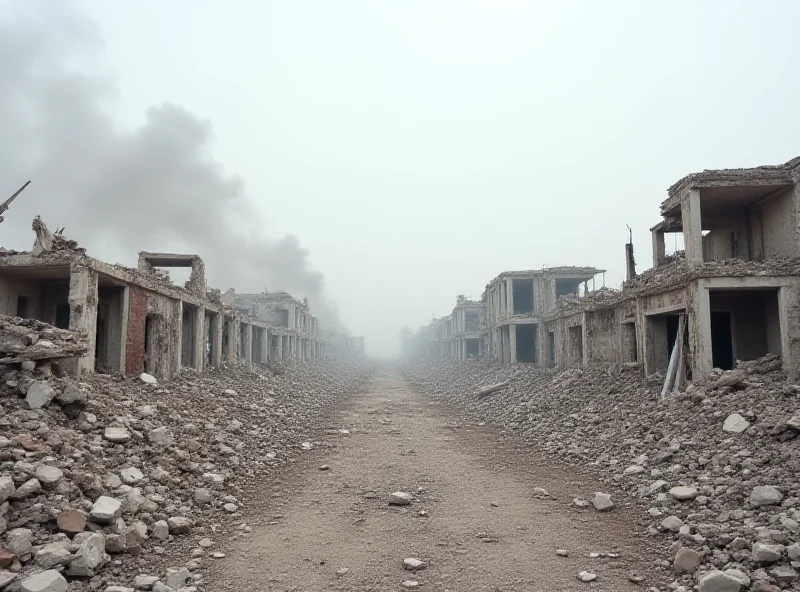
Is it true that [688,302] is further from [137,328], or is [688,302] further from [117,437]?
[137,328]

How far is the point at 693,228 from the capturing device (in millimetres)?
13188

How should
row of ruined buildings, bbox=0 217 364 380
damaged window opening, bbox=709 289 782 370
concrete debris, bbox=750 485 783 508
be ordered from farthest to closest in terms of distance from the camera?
damaged window opening, bbox=709 289 782 370, row of ruined buildings, bbox=0 217 364 380, concrete debris, bbox=750 485 783 508

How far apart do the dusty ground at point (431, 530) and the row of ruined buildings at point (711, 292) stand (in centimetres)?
648

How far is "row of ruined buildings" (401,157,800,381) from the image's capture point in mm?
12336

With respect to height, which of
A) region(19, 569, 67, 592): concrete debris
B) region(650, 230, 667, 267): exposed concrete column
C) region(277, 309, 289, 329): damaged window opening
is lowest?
region(19, 569, 67, 592): concrete debris

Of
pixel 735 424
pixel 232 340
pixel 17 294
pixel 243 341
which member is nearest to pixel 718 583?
pixel 735 424

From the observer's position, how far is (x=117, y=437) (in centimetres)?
760

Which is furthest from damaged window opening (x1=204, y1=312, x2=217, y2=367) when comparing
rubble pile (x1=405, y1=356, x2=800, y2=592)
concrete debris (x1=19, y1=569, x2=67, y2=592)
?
concrete debris (x1=19, y1=569, x2=67, y2=592)

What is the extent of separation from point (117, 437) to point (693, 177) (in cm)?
1445

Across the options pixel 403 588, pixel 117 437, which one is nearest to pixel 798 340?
pixel 403 588

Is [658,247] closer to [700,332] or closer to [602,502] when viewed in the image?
[700,332]

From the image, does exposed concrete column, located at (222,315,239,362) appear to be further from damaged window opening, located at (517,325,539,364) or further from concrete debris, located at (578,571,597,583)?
concrete debris, located at (578,571,597,583)

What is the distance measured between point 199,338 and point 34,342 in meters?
11.0

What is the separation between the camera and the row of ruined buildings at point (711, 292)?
40.5ft
